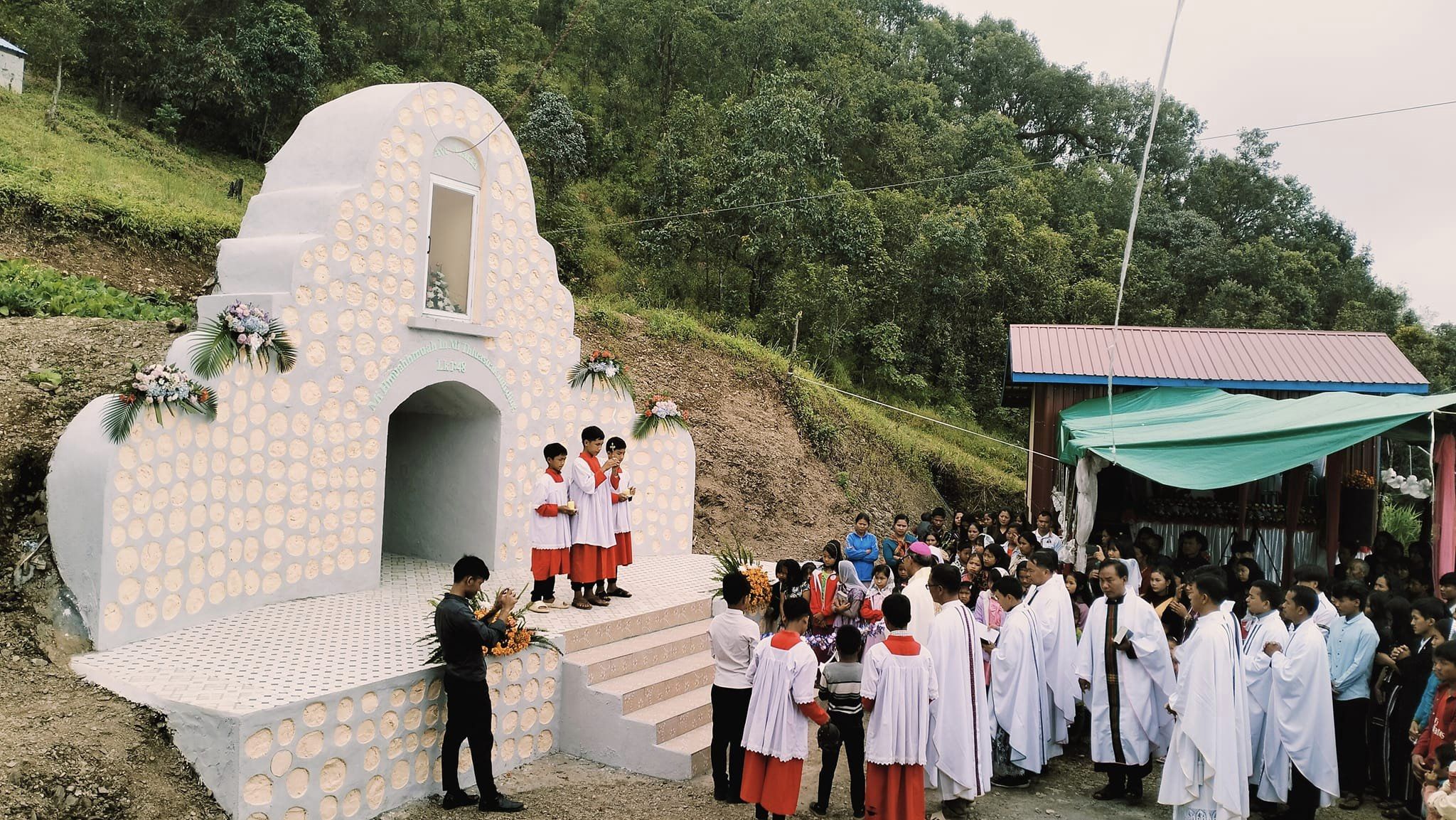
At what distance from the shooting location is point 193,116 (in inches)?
859

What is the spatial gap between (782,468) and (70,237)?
11504mm

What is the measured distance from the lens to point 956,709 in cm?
627

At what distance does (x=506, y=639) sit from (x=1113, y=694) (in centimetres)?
435

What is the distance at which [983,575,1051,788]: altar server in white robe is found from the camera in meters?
6.93

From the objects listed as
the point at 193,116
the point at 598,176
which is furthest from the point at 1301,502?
the point at 193,116

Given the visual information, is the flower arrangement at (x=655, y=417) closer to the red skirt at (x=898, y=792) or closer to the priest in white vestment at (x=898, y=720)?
the priest in white vestment at (x=898, y=720)

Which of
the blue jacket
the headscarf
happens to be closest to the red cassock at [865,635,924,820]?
the headscarf

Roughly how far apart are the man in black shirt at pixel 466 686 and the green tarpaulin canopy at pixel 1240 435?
20.7 ft

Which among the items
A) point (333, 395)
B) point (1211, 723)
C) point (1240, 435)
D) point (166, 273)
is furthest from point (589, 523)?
point (166, 273)

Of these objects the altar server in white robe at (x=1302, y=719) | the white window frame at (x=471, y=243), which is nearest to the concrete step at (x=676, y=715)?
the altar server in white robe at (x=1302, y=719)

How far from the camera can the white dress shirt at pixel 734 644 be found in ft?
20.1

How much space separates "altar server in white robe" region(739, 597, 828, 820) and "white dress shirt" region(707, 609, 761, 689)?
9.6 inches

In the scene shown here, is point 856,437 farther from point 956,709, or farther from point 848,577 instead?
point 956,709

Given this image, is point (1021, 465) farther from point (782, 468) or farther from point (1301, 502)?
point (1301, 502)
